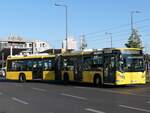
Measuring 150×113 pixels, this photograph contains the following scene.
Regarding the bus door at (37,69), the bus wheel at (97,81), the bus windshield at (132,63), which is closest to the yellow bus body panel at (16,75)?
the bus door at (37,69)

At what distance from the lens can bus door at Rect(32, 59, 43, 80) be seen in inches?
1574

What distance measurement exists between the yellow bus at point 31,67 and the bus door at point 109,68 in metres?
8.38

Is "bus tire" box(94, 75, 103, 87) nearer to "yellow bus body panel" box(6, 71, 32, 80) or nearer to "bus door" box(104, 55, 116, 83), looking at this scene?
"bus door" box(104, 55, 116, 83)

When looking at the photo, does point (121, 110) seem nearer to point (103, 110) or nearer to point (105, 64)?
point (103, 110)

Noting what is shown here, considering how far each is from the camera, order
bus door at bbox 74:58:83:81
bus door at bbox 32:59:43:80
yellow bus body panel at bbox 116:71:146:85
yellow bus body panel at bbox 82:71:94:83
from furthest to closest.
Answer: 1. bus door at bbox 32:59:43:80
2. bus door at bbox 74:58:83:81
3. yellow bus body panel at bbox 82:71:94:83
4. yellow bus body panel at bbox 116:71:146:85

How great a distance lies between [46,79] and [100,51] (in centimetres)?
912

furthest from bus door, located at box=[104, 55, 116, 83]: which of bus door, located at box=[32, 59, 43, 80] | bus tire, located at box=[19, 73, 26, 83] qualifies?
bus tire, located at box=[19, 73, 26, 83]

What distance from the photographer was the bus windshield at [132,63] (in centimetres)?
2988

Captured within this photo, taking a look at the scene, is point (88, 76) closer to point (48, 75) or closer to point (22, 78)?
point (48, 75)

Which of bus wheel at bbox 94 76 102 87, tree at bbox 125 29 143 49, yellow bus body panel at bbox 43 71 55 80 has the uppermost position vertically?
tree at bbox 125 29 143 49

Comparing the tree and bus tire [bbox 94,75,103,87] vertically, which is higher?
the tree

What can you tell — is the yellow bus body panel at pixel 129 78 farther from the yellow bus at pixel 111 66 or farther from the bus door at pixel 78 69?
the bus door at pixel 78 69

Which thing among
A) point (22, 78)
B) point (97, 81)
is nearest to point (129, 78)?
point (97, 81)

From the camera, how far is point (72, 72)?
35312 millimetres
